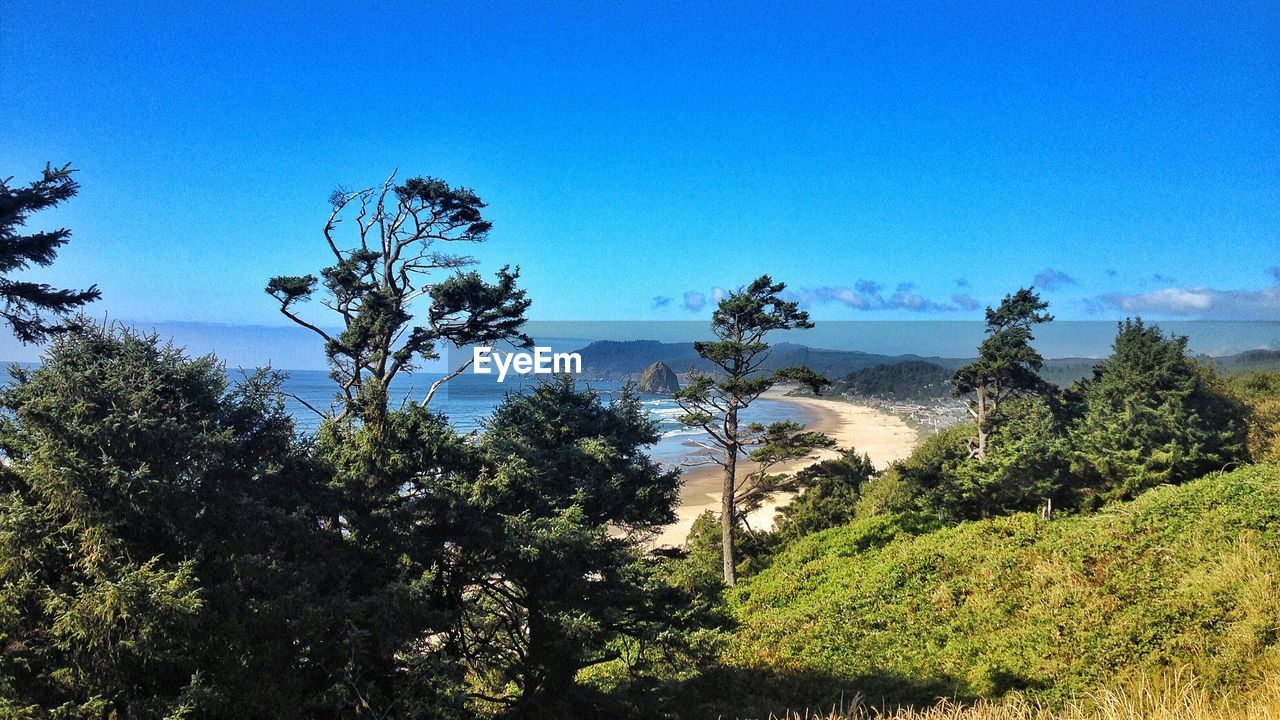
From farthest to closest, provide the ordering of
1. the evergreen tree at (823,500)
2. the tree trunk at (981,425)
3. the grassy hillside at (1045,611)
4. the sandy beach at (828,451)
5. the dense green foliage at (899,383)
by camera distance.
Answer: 1. the dense green foliage at (899,383)
2. the sandy beach at (828,451)
3. the tree trunk at (981,425)
4. the evergreen tree at (823,500)
5. the grassy hillside at (1045,611)

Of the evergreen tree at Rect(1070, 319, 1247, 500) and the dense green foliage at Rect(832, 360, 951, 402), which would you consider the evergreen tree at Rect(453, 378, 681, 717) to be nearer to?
the evergreen tree at Rect(1070, 319, 1247, 500)

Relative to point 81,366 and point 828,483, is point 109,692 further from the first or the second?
point 828,483

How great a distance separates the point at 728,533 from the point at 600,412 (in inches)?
321

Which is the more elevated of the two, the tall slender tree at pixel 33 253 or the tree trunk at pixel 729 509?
the tall slender tree at pixel 33 253

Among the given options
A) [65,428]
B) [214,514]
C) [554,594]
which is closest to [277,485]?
[214,514]

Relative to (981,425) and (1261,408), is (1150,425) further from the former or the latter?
(1261,408)

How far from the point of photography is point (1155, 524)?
37.7 feet

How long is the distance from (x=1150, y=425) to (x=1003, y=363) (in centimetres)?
573

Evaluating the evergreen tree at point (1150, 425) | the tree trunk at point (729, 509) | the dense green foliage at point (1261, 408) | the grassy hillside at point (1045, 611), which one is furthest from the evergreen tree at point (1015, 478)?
the tree trunk at point (729, 509)

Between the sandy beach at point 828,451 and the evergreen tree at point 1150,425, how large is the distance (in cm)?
870

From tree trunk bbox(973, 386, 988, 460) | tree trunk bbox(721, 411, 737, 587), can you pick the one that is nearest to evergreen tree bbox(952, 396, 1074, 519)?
tree trunk bbox(973, 386, 988, 460)

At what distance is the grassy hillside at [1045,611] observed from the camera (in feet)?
25.4

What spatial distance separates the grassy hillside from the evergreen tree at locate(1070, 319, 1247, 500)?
503 cm

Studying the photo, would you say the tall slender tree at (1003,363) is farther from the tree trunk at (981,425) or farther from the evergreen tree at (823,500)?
the evergreen tree at (823,500)
